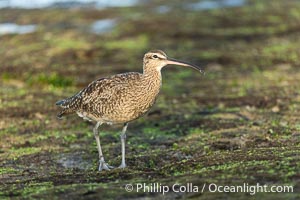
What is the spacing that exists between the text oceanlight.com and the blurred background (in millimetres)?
110

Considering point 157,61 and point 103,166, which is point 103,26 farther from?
point 103,166

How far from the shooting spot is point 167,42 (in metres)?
24.3

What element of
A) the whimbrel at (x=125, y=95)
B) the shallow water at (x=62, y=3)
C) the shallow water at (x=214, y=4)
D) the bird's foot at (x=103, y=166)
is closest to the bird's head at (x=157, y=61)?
the whimbrel at (x=125, y=95)

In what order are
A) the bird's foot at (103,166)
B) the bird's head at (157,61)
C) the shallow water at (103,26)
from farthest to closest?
the shallow water at (103,26) < the bird's head at (157,61) < the bird's foot at (103,166)

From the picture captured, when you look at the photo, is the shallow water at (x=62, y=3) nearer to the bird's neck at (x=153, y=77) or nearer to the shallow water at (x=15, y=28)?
the shallow water at (x=15, y=28)

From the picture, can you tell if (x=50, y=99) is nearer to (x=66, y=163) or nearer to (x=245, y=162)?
(x=66, y=163)

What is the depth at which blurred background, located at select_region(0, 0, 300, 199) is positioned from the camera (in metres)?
9.55

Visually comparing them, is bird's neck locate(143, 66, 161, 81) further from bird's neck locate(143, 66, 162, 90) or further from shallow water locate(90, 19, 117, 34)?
shallow water locate(90, 19, 117, 34)

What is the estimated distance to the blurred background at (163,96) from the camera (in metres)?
9.55

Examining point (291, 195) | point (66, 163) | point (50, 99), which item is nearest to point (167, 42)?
point (50, 99)

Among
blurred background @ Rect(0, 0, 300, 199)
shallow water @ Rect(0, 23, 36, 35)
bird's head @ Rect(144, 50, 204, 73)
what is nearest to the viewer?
blurred background @ Rect(0, 0, 300, 199)

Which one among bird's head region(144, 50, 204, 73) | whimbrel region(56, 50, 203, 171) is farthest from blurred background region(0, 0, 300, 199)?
bird's head region(144, 50, 204, 73)

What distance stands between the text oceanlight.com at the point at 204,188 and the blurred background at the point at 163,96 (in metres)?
0.11

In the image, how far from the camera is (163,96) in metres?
17.1
